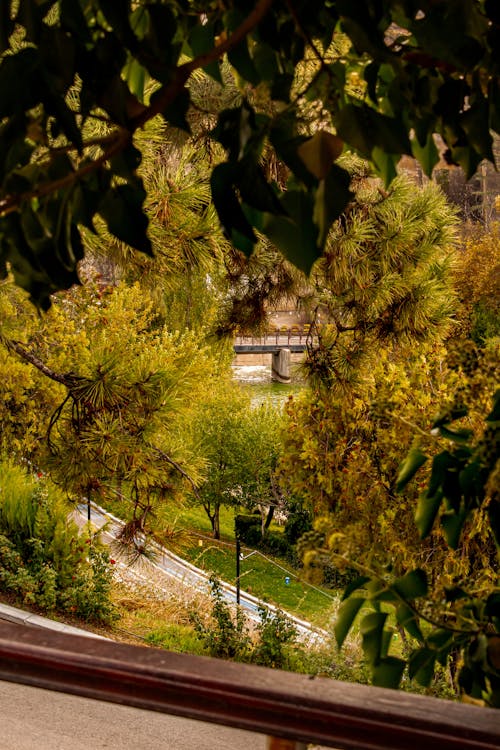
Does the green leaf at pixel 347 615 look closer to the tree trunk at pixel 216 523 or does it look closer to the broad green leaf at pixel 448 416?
the broad green leaf at pixel 448 416

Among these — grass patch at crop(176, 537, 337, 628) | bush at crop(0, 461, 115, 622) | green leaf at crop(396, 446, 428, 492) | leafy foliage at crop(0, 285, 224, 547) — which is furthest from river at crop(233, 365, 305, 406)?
green leaf at crop(396, 446, 428, 492)

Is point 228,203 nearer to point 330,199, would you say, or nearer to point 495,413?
point 330,199

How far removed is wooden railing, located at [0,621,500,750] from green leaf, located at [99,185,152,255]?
0.38m

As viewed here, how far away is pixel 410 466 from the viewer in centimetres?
105

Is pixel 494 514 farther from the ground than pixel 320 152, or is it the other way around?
pixel 320 152

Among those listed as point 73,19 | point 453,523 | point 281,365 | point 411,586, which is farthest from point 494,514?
point 281,365

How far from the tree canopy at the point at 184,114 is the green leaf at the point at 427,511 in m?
0.46

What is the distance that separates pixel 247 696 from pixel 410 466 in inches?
16.6

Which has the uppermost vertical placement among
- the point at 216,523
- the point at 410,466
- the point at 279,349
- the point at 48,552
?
the point at 410,466

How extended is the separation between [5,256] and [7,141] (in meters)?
0.09

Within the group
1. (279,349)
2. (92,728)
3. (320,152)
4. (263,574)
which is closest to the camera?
(320,152)

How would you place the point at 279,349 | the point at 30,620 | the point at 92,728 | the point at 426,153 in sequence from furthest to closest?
the point at 279,349
the point at 30,620
the point at 92,728
the point at 426,153

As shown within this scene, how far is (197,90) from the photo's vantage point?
153 inches

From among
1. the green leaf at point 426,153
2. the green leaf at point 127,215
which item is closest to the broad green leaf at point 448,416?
the green leaf at point 426,153
